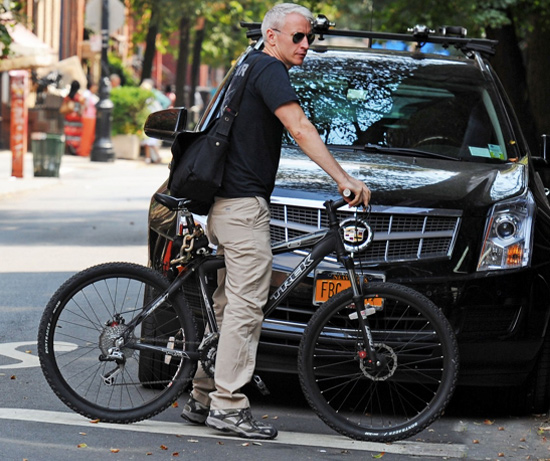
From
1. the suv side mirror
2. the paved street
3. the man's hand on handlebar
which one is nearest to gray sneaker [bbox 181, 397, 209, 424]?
the paved street

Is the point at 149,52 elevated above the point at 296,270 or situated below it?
below

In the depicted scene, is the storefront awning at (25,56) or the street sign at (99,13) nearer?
the storefront awning at (25,56)

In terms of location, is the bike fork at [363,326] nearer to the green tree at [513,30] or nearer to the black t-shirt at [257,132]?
the black t-shirt at [257,132]

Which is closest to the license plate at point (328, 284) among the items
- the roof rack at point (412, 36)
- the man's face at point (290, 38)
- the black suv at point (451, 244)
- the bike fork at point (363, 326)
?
the black suv at point (451, 244)

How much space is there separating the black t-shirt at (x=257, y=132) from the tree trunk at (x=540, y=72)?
437 inches

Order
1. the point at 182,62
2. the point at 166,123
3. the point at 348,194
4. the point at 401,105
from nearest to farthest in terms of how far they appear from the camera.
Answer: the point at 348,194, the point at 166,123, the point at 401,105, the point at 182,62

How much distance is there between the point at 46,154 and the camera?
22797 millimetres

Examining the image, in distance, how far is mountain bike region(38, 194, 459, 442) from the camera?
557cm

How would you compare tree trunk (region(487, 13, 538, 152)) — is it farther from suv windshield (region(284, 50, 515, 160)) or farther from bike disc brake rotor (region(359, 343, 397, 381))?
bike disc brake rotor (region(359, 343, 397, 381))

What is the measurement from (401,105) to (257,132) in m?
2.20

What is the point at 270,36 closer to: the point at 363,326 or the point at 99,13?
the point at 363,326

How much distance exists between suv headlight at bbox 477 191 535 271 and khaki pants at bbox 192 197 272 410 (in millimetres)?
1050

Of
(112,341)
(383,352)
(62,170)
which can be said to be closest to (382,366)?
(383,352)

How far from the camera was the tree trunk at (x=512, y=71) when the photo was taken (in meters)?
16.3
